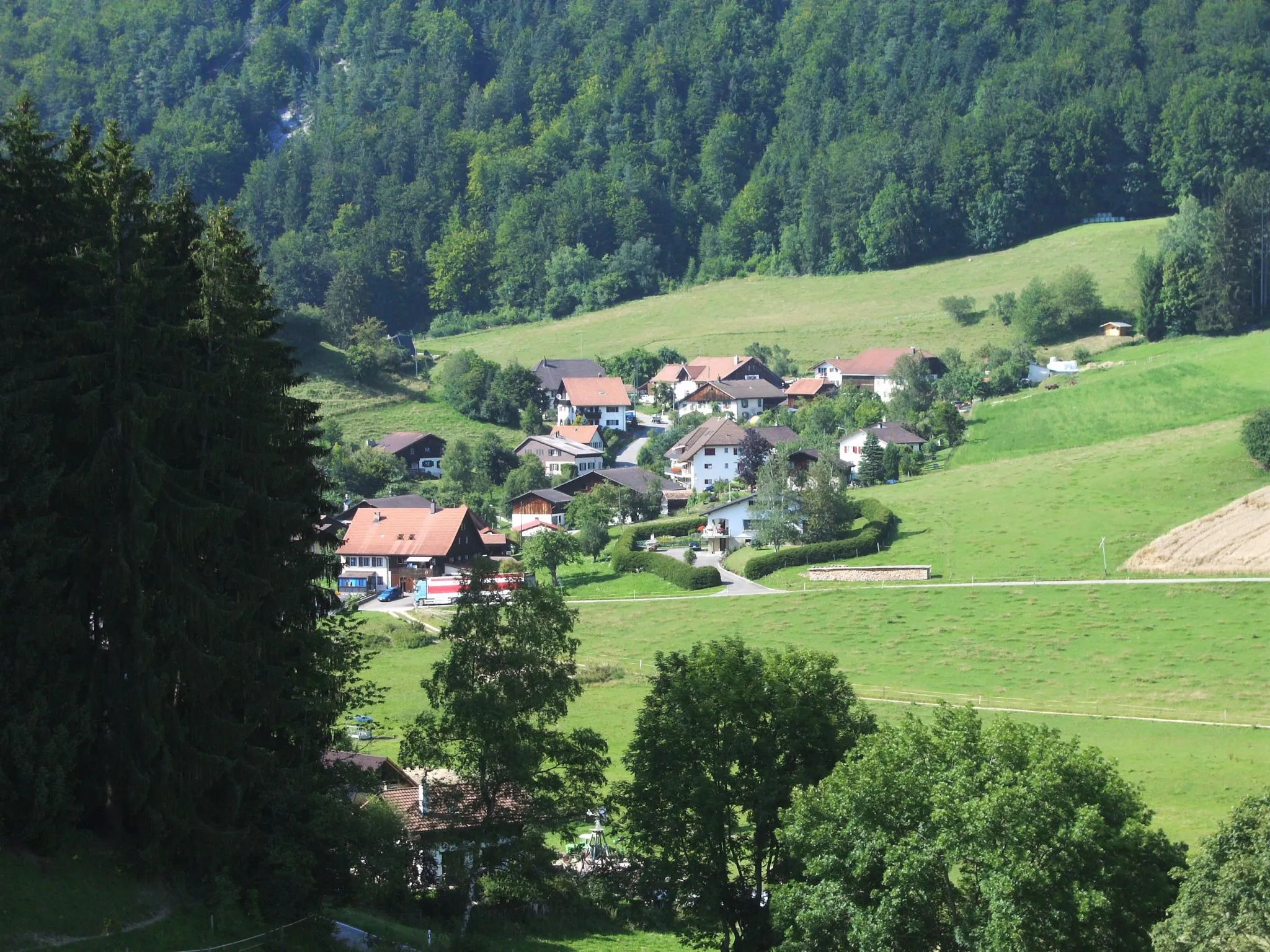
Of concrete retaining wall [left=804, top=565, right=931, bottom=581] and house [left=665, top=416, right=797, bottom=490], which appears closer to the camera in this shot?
concrete retaining wall [left=804, top=565, right=931, bottom=581]

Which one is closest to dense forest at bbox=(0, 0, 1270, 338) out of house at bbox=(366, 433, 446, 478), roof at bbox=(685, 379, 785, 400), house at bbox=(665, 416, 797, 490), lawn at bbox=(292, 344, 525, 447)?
lawn at bbox=(292, 344, 525, 447)

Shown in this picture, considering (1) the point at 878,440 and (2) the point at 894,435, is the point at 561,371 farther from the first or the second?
(2) the point at 894,435

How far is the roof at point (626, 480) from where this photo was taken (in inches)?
3014

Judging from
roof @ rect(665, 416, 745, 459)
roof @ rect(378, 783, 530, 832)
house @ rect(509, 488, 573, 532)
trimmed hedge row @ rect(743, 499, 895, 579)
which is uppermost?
roof @ rect(665, 416, 745, 459)

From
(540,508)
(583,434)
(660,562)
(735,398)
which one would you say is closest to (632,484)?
(540,508)

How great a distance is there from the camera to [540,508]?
75562 mm

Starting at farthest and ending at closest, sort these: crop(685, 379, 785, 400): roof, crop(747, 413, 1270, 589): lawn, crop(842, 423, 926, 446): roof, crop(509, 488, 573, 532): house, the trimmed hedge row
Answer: crop(685, 379, 785, 400): roof → crop(842, 423, 926, 446): roof → crop(509, 488, 573, 532): house → the trimmed hedge row → crop(747, 413, 1270, 589): lawn

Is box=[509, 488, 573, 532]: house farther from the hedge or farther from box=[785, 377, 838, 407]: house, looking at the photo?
box=[785, 377, 838, 407]: house

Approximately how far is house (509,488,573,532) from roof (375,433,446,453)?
37.7ft

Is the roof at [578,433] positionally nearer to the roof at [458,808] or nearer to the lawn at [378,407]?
the lawn at [378,407]

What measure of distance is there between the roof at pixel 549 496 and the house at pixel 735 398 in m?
21.4

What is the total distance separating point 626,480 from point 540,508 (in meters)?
5.11

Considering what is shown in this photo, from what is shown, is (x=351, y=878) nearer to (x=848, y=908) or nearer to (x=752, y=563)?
(x=848, y=908)

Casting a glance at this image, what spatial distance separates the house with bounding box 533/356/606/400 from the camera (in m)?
101
